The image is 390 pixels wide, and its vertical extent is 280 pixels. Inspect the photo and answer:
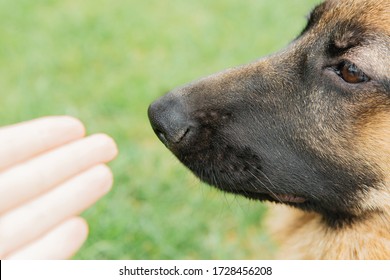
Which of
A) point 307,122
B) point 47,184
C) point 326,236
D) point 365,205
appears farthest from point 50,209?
point 365,205

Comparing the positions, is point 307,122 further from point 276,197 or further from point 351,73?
point 276,197

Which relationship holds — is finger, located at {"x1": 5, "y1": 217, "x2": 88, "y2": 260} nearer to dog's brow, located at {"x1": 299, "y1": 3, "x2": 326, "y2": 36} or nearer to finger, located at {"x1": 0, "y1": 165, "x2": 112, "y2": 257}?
finger, located at {"x1": 0, "y1": 165, "x2": 112, "y2": 257}

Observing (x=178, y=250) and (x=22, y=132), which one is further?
(x=178, y=250)

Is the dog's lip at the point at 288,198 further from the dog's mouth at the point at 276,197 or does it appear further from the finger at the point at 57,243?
the finger at the point at 57,243

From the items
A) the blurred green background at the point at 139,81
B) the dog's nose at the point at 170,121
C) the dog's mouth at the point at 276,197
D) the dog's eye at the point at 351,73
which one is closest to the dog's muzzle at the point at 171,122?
the dog's nose at the point at 170,121

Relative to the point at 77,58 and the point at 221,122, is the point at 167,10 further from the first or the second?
the point at 221,122
